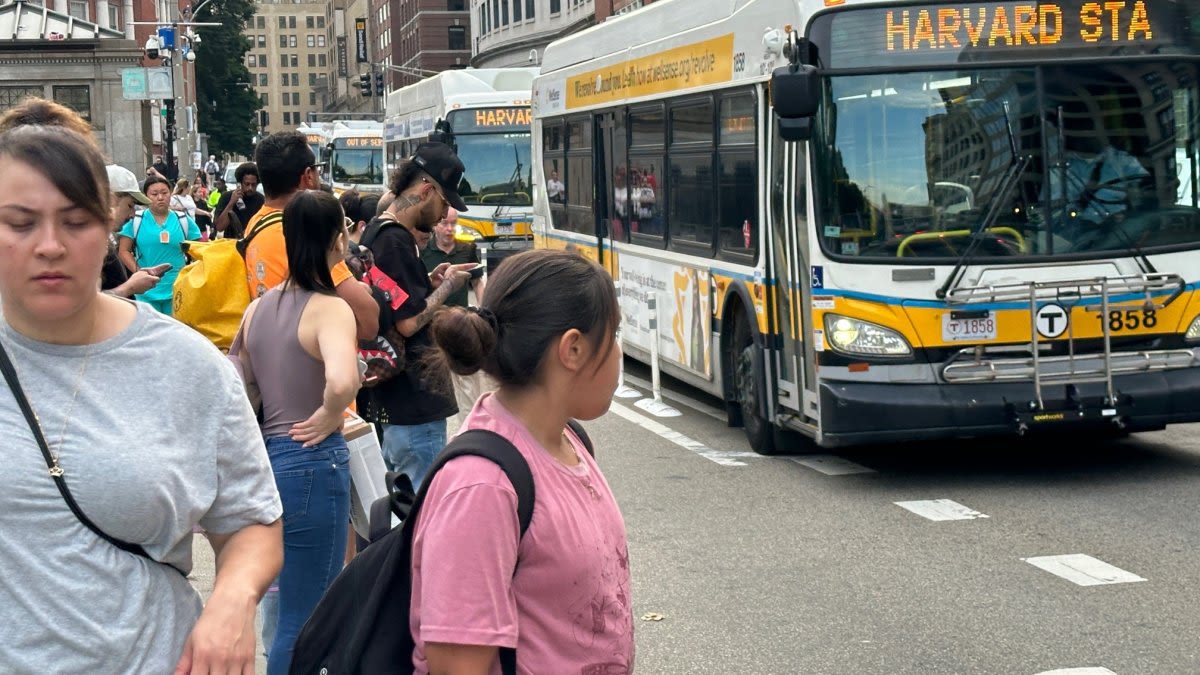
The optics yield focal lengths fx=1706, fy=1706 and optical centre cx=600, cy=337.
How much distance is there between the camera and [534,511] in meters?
2.73

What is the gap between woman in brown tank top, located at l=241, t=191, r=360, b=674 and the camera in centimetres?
501

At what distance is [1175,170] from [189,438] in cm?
825

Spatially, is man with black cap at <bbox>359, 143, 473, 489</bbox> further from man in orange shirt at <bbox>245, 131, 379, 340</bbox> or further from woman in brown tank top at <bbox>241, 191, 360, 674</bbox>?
woman in brown tank top at <bbox>241, 191, 360, 674</bbox>

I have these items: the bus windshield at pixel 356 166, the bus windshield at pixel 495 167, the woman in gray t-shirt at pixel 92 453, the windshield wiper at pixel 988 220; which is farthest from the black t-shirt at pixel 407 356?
the bus windshield at pixel 356 166

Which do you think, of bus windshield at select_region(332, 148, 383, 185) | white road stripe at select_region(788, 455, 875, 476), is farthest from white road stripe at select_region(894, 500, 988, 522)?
bus windshield at select_region(332, 148, 383, 185)

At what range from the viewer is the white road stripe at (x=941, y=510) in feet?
29.4

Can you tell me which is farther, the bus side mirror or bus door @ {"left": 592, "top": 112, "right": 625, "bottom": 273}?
bus door @ {"left": 592, "top": 112, "right": 625, "bottom": 273}

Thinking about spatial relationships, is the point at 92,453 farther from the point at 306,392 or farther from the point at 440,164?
the point at 440,164

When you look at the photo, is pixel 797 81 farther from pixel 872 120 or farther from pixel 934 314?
pixel 934 314

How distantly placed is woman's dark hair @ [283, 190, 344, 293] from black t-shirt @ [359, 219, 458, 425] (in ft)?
3.17

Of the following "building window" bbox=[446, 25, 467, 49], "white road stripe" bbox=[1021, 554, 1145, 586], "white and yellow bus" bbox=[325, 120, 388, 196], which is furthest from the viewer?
"building window" bbox=[446, 25, 467, 49]

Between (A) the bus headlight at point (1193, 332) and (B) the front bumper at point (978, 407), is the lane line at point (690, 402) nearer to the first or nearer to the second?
(B) the front bumper at point (978, 407)

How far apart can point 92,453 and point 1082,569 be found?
232 inches

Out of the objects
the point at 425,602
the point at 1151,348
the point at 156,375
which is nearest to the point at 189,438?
the point at 156,375
